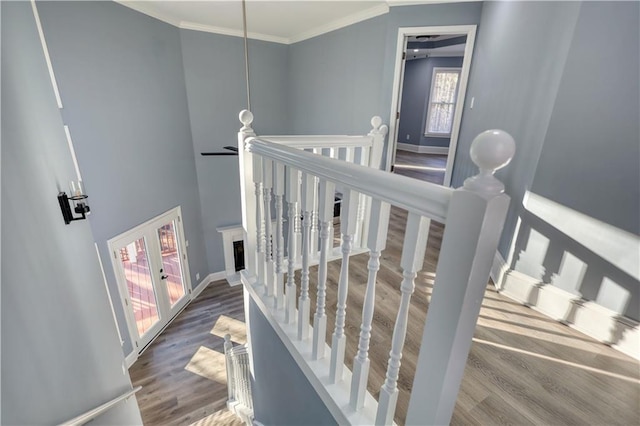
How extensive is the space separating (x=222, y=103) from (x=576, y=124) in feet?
18.2

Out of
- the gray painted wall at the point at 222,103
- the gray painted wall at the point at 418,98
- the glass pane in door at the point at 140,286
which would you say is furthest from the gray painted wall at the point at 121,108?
the gray painted wall at the point at 418,98

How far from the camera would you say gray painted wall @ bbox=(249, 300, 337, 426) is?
1.36 m

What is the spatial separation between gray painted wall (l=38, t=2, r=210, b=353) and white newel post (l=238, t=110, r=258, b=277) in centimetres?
313

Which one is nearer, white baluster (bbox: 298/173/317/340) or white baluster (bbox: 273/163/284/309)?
white baluster (bbox: 298/173/317/340)

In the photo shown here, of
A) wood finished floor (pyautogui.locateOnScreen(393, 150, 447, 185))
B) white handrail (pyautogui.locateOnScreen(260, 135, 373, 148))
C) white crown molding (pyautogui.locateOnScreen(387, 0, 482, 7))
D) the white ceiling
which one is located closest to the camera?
white handrail (pyautogui.locateOnScreen(260, 135, 373, 148))

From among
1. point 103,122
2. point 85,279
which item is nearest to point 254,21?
point 103,122

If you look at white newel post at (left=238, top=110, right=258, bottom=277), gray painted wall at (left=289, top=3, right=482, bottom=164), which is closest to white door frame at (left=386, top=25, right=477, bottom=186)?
gray painted wall at (left=289, top=3, right=482, bottom=164)

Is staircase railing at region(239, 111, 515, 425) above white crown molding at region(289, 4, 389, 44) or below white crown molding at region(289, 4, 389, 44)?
below

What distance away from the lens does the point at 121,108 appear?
4043 millimetres

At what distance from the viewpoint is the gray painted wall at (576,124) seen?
126cm

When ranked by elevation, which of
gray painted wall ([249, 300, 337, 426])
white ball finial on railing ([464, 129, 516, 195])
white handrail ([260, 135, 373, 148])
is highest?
white ball finial on railing ([464, 129, 516, 195])

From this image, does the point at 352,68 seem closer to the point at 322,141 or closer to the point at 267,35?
the point at 267,35

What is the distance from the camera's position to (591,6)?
1359mm

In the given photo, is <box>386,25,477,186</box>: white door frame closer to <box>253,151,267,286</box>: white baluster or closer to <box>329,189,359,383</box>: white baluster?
<box>253,151,267,286</box>: white baluster
